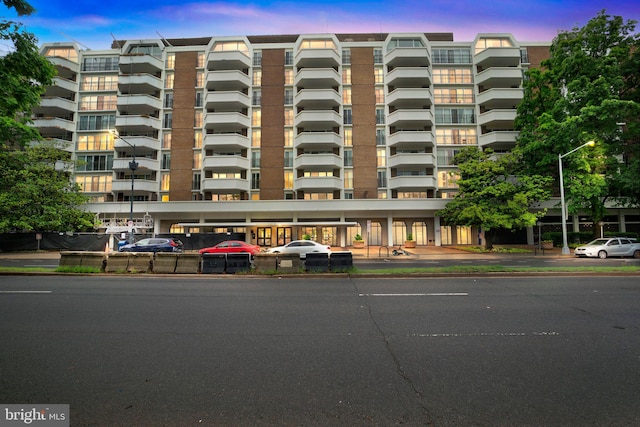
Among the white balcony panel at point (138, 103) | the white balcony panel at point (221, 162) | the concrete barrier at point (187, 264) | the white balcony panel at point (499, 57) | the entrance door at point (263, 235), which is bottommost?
the concrete barrier at point (187, 264)

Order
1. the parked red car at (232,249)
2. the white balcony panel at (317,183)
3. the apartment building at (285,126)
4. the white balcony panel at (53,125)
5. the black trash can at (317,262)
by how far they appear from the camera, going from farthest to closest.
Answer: the white balcony panel at (53,125) < the apartment building at (285,126) < the white balcony panel at (317,183) < the parked red car at (232,249) < the black trash can at (317,262)

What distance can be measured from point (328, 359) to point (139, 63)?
159 feet

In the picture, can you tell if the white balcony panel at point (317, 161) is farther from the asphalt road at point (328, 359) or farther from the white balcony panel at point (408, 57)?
the asphalt road at point (328, 359)

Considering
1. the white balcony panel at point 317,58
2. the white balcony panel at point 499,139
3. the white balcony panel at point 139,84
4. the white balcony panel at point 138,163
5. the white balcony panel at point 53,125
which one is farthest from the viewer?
the white balcony panel at point 139,84

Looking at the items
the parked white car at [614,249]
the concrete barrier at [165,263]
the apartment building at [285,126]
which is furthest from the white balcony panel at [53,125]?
the parked white car at [614,249]

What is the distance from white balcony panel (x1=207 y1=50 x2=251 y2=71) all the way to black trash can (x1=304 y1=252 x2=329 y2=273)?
3476cm

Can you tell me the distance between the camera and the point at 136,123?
39.2 meters

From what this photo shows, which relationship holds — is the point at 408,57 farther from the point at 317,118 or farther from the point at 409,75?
the point at 317,118

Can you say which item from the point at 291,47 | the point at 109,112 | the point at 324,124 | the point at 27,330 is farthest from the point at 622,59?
the point at 109,112

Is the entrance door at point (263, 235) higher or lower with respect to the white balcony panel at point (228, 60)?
lower

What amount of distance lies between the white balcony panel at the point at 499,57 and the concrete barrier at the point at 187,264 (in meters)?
42.3

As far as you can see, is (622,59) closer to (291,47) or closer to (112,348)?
(291,47)

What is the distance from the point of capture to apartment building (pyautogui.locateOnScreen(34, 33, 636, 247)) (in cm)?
3778

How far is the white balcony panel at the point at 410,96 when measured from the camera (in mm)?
38625
